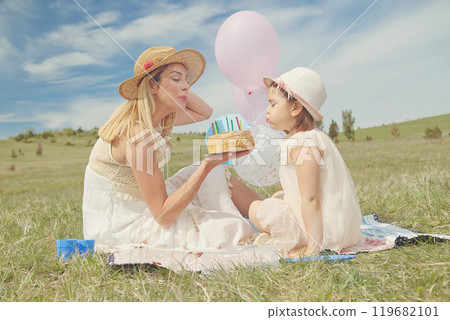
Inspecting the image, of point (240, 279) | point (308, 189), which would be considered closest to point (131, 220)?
point (240, 279)

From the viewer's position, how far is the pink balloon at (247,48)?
3.82 meters

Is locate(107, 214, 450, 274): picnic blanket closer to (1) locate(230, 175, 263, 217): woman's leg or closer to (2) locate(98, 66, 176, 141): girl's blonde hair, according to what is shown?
(1) locate(230, 175, 263, 217): woman's leg

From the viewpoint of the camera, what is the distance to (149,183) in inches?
116

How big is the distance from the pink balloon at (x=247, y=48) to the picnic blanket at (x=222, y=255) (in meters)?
1.83

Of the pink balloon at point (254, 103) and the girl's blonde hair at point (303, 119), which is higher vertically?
the pink balloon at point (254, 103)

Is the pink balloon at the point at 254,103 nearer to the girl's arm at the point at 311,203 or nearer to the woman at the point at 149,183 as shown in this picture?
the woman at the point at 149,183

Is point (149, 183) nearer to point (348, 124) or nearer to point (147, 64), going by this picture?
point (147, 64)

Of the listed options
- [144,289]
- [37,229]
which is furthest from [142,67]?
[37,229]

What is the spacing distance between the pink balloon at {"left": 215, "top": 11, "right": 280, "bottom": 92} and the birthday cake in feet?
3.77

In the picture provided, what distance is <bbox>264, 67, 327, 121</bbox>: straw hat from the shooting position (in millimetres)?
2934

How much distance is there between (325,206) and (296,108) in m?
0.83

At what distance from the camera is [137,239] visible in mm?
3174

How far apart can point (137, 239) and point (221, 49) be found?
213cm

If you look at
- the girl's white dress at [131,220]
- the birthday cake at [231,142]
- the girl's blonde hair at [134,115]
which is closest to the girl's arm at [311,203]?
the birthday cake at [231,142]
